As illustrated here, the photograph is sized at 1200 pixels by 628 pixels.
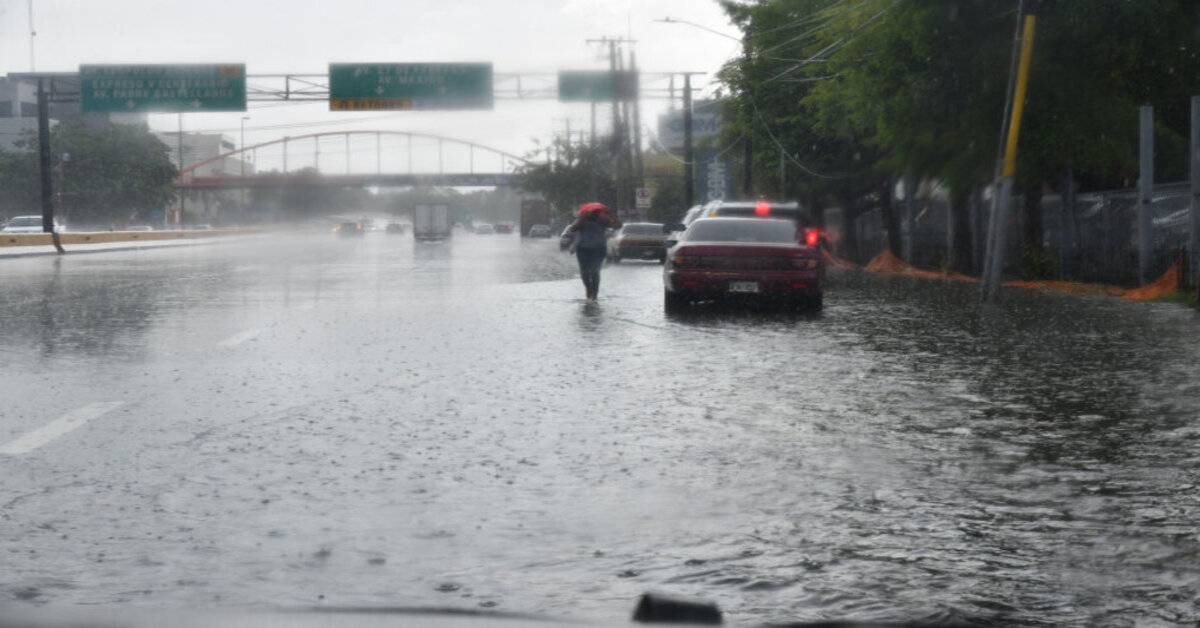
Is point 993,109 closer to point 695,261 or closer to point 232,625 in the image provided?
point 695,261

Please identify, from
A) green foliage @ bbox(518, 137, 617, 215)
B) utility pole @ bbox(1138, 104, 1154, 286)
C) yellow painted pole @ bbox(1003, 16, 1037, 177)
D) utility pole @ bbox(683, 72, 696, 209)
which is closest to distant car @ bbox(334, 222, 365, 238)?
green foliage @ bbox(518, 137, 617, 215)

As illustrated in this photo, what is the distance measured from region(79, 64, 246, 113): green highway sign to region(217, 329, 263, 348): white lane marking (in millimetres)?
41209

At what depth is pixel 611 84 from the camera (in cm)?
5862

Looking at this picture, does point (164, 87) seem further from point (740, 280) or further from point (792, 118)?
point (740, 280)

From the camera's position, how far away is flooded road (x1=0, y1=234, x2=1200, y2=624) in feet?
19.2

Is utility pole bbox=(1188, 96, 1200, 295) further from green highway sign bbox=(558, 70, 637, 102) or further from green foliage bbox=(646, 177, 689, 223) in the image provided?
green foliage bbox=(646, 177, 689, 223)

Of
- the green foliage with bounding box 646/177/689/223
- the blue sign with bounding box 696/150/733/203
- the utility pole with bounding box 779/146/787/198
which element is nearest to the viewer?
the utility pole with bounding box 779/146/787/198

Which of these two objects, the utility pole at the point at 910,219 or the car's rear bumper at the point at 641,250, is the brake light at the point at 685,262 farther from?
the car's rear bumper at the point at 641,250

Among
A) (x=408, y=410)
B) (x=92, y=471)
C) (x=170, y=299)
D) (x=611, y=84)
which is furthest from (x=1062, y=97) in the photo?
(x=611, y=84)

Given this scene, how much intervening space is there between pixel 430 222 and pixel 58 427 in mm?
85034

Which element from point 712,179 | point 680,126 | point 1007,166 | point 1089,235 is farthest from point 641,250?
point 680,126

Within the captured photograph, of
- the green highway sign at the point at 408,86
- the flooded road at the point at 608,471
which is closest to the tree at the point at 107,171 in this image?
the green highway sign at the point at 408,86

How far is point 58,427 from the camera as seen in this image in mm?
10117

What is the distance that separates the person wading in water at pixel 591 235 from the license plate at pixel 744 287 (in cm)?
262
